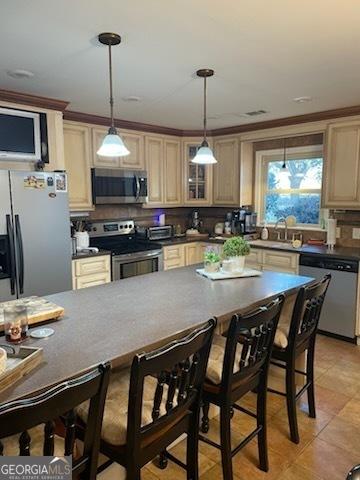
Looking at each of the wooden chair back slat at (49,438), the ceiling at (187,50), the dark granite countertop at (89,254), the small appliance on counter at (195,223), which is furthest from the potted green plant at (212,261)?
the small appliance on counter at (195,223)

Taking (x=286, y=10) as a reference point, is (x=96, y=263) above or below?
below

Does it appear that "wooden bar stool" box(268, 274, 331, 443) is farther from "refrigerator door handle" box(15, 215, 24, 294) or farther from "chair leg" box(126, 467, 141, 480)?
"refrigerator door handle" box(15, 215, 24, 294)

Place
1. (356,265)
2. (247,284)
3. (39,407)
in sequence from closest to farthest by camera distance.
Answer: (39,407)
(247,284)
(356,265)

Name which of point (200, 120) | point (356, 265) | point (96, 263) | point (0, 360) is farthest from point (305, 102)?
point (0, 360)

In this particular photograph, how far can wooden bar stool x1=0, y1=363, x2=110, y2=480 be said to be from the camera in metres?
0.86

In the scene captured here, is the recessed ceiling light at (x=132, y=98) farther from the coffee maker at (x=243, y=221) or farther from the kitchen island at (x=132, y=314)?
the coffee maker at (x=243, y=221)

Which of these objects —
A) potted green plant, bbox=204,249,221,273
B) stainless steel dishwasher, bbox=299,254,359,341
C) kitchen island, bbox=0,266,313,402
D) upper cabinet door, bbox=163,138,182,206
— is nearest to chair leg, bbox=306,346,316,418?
kitchen island, bbox=0,266,313,402

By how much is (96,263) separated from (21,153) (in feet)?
4.42

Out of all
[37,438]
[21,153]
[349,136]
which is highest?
[349,136]

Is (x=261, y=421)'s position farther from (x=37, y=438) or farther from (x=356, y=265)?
(x=356, y=265)

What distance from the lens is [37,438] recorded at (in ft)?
3.90

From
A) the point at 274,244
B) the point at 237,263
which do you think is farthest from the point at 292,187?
the point at 237,263

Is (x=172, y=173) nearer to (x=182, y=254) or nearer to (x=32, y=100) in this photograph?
(x=182, y=254)

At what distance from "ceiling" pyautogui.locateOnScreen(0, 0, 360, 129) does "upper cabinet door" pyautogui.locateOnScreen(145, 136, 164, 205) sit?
1080 mm
